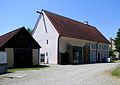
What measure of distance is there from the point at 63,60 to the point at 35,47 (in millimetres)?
7653

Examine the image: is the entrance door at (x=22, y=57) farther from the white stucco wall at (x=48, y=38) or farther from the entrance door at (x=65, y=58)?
the entrance door at (x=65, y=58)

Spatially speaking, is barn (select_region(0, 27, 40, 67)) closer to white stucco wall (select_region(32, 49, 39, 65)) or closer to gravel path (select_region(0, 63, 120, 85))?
white stucco wall (select_region(32, 49, 39, 65))

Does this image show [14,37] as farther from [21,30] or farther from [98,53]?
[98,53]

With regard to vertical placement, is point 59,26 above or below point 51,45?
above

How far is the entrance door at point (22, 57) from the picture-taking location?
97.5ft

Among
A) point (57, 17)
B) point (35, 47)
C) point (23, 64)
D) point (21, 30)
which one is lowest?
point (23, 64)

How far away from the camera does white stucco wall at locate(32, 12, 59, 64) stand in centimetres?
3700

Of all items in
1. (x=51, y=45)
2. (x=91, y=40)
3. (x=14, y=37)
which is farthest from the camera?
(x=91, y=40)

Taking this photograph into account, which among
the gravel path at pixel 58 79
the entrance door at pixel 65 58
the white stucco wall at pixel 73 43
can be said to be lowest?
the gravel path at pixel 58 79

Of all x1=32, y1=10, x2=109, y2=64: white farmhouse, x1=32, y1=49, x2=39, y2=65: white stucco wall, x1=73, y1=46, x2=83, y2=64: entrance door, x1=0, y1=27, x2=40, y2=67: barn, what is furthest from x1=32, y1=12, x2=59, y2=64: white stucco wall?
x1=0, y1=27, x2=40, y2=67: barn

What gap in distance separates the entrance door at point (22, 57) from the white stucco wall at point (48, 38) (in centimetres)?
634

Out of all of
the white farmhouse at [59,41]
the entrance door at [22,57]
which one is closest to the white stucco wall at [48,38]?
the white farmhouse at [59,41]

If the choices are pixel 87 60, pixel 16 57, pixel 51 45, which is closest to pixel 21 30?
pixel 16 57

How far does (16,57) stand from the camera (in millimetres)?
29750
